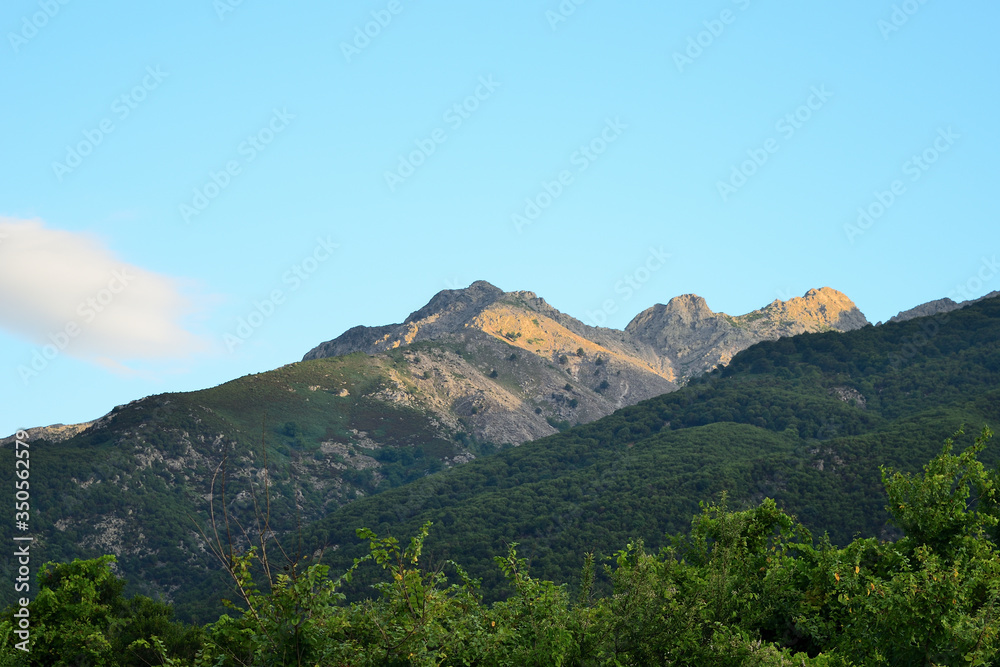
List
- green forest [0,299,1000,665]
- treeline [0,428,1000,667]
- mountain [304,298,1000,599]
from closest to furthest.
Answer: treeline [0,428,1000,667], green forest [0,299,1000,665], mountain [304,298,1000,599]

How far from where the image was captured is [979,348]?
156 metres

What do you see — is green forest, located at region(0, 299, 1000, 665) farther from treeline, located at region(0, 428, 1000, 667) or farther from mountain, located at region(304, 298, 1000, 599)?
mountain, located at region(304, 298, 1000, 599)

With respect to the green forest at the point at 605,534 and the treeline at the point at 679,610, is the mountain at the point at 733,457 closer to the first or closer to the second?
the green forest at the point at 605,534

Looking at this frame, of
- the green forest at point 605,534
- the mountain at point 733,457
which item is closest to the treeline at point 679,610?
the green forest at point 605,534

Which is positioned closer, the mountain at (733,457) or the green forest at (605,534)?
the green forest at (605,534)

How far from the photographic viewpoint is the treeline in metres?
16.8

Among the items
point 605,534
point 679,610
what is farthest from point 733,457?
point 679,610

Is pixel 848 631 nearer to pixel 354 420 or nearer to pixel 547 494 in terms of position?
pixel 547 494

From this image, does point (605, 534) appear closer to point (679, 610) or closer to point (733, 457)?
point (733, 457)

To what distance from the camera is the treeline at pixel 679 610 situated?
55.2ft

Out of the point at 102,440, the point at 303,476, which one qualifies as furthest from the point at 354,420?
the point at 102,440

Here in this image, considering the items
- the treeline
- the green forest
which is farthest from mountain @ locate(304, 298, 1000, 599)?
the treeline

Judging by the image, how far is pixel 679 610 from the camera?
21.0 metres

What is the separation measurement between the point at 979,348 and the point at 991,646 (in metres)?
156
